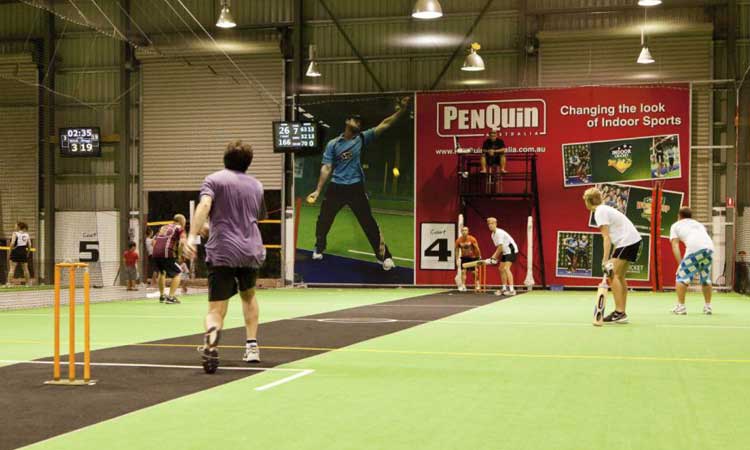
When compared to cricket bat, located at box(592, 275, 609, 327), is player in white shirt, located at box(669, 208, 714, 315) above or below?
above

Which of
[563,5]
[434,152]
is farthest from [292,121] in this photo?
[563,5]

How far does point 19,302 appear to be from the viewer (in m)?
19.3

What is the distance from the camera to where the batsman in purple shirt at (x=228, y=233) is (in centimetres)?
739

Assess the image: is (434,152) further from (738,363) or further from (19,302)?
(738,363)

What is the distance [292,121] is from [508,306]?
13.0 meters

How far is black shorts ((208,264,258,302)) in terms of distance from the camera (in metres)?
7.47

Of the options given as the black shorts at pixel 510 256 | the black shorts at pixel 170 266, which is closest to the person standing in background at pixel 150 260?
the black shorts at pixel 170 266

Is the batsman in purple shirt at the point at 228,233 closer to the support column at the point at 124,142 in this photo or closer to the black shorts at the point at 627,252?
the black shorts at the point at 627,252

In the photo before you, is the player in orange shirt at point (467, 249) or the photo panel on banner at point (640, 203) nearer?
the player in orange shirt at point (467, 249)

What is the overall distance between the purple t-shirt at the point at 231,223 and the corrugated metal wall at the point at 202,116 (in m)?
22.0

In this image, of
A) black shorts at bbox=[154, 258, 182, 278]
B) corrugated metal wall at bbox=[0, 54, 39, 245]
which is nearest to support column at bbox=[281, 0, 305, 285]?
corrugated metal wall at bbox=[0, 54, 39, 245]

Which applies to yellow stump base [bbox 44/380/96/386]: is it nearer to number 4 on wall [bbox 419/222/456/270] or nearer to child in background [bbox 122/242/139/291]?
child in background [bbox 122/242/139/291]

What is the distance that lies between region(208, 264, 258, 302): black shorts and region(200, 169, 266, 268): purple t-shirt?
74 millimetres

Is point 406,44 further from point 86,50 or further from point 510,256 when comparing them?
point 86,50
